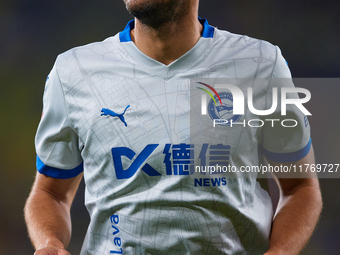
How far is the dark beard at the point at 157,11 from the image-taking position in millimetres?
971

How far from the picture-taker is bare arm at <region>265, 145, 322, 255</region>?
3.26ft

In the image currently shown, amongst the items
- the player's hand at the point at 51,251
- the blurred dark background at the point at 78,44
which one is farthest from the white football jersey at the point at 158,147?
the blurred dark background at the point at 78,44

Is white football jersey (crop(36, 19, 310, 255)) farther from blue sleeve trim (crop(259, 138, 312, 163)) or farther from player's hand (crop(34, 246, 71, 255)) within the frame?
player's hand (crop(34, 246, 71, 255))

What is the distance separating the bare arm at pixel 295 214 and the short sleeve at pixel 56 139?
0.45m

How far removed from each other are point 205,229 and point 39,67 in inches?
67.8

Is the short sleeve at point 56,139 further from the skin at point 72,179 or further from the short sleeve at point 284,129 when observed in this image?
the short sleeve at point 284,129

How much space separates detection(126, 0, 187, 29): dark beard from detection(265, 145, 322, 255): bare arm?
15.2 inches

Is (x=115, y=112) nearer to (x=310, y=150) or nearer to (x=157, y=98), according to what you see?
(x=157, y=98)

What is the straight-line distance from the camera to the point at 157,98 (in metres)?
1.01

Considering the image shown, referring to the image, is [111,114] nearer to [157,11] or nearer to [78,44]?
[157,11]

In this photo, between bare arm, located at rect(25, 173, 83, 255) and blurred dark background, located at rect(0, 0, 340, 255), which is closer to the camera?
bare arm, located at rect(25, 173, 83, 255)

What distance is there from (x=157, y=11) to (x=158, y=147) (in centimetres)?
28

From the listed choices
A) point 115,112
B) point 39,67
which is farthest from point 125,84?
point 39,67

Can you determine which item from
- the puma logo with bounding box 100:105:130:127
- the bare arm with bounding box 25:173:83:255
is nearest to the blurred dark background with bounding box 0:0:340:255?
the bare arm with bounding box 25:173:83:255
